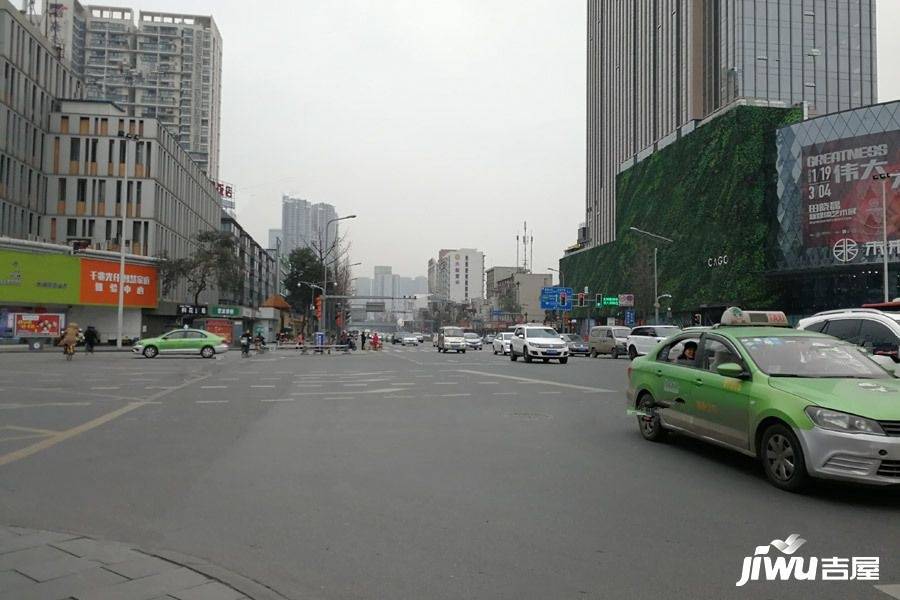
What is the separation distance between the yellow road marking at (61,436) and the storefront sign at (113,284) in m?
40.0

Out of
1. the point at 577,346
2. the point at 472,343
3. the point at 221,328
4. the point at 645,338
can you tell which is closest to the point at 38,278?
the point at 221,328

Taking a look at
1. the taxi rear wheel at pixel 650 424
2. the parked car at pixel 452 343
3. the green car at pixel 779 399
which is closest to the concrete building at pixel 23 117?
the parked car at pixel 452 343

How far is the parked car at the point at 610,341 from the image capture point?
39688mm

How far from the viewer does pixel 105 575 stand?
426 centimetres

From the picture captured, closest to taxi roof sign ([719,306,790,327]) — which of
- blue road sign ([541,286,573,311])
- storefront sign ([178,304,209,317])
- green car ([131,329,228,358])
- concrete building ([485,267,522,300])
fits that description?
green car ([131,329,228,358])

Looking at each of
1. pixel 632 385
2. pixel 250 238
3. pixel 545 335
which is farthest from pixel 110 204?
pixel 632 385

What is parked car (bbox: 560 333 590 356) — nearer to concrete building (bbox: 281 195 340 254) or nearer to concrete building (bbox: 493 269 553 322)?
concrete building (bbox: 281 195 340 254)

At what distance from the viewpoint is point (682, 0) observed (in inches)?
3745

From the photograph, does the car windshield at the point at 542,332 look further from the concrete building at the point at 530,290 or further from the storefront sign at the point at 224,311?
the concrete building at the point at 530,290

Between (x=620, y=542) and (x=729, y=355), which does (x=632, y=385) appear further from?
(x=620, y=542)

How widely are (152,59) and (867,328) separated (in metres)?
129

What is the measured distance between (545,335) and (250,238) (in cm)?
9009

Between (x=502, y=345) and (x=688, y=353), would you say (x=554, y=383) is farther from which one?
(x=502, y=345)

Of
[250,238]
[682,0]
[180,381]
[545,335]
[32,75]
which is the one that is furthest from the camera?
[250,238]
